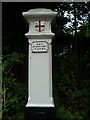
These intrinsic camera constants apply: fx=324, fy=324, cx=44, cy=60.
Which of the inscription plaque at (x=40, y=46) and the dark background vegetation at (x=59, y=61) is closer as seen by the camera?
the inscription plaque at (x=40, y=46)

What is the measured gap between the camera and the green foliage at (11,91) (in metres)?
5.39

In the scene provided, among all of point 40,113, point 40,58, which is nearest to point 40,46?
point 40,58

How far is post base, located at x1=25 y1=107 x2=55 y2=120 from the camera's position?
15.0 ft

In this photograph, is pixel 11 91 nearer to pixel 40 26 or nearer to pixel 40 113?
pixel 40 113

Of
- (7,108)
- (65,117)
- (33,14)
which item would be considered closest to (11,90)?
(7,108)

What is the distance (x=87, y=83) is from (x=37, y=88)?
1567mm

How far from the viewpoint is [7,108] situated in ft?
17.7

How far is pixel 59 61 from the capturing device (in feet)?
20.5

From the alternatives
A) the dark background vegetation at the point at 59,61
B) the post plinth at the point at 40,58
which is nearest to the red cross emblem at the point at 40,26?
the post plinth at the point at 40,58

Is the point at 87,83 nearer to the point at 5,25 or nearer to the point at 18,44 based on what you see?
the point at 18,44

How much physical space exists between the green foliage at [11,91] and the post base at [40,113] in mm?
718

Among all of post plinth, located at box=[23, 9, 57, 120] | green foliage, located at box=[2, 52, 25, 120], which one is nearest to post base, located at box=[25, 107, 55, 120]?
post plinth, located at box=[23, 9, 57, 120]

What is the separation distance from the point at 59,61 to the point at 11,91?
3.82 ft

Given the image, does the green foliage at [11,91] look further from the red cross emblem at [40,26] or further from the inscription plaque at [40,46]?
the red cross emblem at [40,26]
